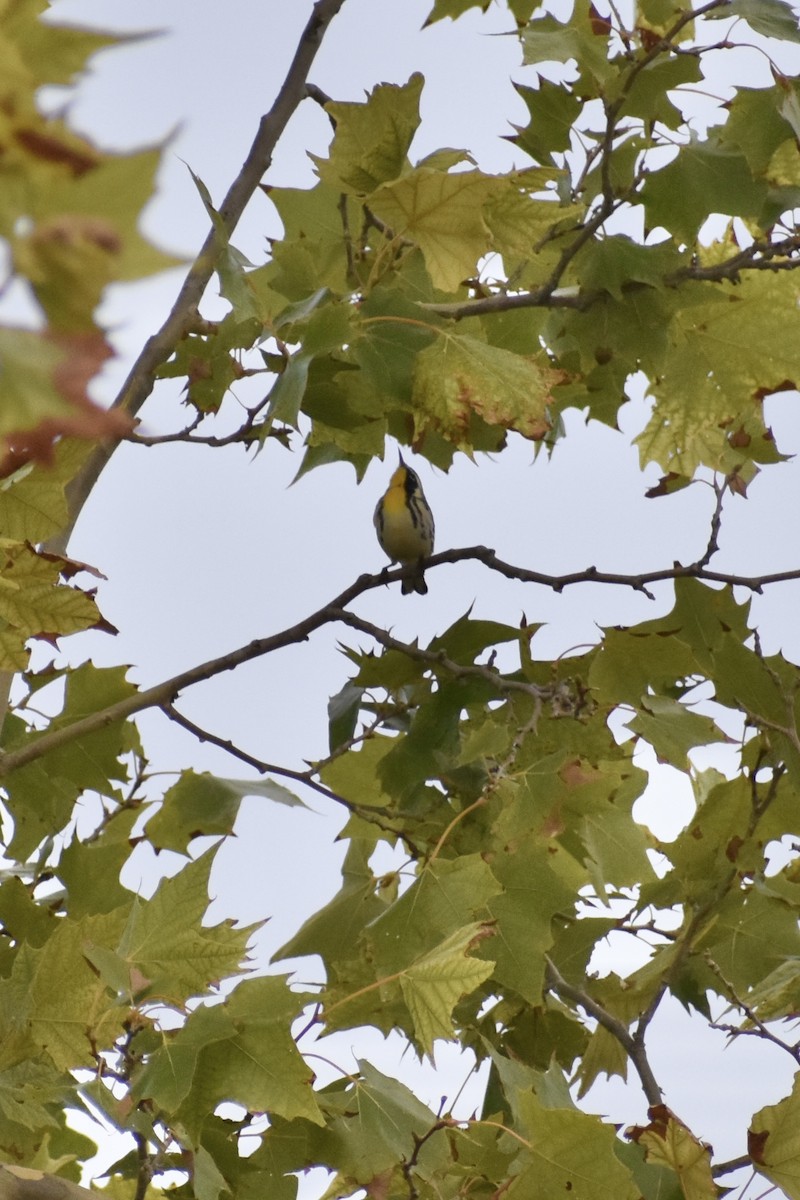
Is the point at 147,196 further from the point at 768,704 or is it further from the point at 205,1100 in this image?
the point at 768,704

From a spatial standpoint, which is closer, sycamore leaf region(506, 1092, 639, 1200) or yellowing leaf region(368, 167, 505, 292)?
sycamore leaf region(506, 1092, 639, 1200)

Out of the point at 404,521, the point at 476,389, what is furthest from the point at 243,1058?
the point at 404,521

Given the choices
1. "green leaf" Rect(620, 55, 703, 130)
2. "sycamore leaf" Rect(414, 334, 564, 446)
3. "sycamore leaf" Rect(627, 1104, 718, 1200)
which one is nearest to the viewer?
"sycamore leaf" Rect(627, 1104, 718, 1200)

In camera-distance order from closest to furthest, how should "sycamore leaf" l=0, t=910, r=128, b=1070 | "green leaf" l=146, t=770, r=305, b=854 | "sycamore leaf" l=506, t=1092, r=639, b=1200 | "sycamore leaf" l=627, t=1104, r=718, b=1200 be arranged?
"sycamore leaf" l=0, t=910, r=128, b=1070
"sycamore leaf" l=506, t=1092, r=639, b=1200
"sycamore leaf" l=627, t=1104, r=718, b=1200
"green leaf" l=146, t=770, r=305, b=854

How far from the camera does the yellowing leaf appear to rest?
6.47 feet

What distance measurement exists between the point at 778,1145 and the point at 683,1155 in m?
0.17

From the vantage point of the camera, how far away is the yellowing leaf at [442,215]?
1972mm

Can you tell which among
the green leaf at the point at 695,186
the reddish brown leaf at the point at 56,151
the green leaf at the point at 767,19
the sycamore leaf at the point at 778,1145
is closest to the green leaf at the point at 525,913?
the sycamore leaf at the point at 778,1145

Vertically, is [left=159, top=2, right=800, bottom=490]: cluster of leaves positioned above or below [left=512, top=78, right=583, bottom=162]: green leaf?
below

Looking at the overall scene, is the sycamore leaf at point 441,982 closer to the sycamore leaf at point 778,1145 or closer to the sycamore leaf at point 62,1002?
the sycamore leaf at point 62,1002

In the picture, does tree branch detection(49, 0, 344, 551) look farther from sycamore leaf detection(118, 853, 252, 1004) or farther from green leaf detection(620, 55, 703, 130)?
sycamore leaf detection(118, 853, 252, 1004)

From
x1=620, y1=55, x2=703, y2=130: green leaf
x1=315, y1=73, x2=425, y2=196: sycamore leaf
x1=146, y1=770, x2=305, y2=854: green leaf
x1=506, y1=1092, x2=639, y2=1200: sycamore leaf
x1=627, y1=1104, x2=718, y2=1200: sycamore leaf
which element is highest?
x1=620, y1=55, x2=703, y2=130: green leaf

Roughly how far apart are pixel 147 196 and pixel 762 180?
2.45m

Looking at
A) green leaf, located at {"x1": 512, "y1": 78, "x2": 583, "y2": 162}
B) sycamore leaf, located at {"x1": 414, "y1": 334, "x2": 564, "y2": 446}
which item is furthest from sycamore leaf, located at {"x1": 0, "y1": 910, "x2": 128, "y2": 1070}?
green leaf, located at {"x1": 512, "y1": 78, "x2": 583, "y2": 162}
